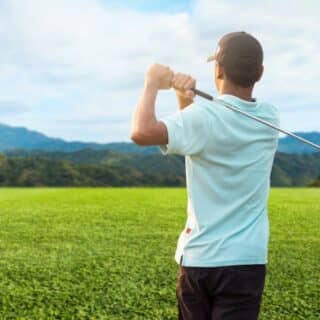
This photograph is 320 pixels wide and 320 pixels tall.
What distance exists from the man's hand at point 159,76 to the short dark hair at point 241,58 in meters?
0.17

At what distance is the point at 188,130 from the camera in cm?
205

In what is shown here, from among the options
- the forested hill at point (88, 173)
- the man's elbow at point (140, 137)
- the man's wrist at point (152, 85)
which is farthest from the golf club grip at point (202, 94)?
the forested hill at point (88, 173)

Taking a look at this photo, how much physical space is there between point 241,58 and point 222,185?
1.34 ft

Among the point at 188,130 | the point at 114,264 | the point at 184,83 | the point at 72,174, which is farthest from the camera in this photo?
the point at 72,174

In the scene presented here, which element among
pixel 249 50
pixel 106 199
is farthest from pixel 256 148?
pixel 106 199

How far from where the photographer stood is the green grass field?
4.34 m

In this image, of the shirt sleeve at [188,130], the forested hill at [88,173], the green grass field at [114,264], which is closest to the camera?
the shirt sleeve at [188,130]

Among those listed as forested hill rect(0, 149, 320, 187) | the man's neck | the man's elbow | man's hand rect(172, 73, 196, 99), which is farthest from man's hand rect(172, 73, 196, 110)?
forested hill rect(0, 149, 320, 187)

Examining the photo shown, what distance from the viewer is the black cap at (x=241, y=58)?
2125 millimetres

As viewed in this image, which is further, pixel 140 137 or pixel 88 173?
pixel 88 173

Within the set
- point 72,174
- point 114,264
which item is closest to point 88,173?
point 72,174

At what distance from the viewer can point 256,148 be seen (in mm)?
2211

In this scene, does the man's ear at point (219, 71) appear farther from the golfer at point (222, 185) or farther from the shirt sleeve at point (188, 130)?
the shirt sleeve at point (188, 130)

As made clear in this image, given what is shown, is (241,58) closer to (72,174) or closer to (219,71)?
(219,71)
